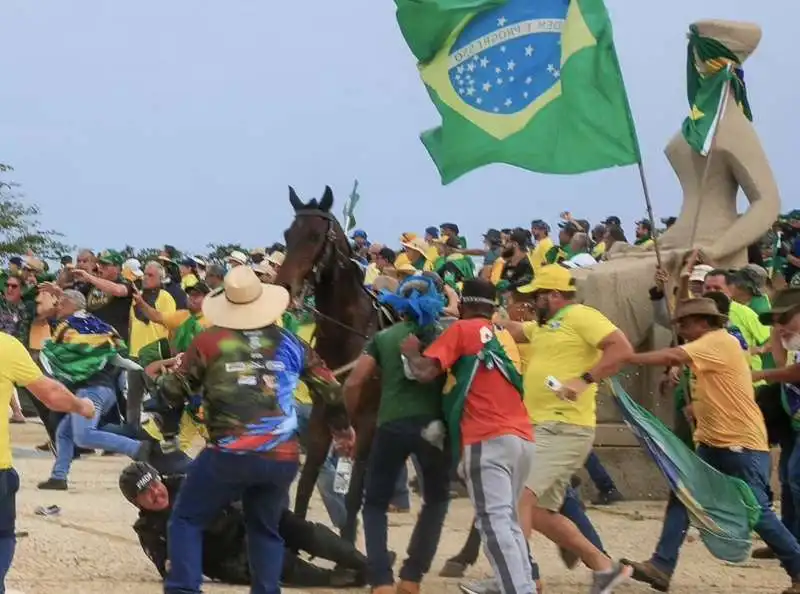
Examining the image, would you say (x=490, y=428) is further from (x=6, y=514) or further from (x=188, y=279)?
(x=188, y=279)

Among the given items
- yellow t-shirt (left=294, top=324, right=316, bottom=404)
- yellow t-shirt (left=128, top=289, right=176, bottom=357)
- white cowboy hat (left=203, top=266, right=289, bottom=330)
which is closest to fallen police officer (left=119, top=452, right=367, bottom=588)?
white cowboy hat (left=203, top=266, right=289, bottom=330)

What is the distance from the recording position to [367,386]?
8883 mm

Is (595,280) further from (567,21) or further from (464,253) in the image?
(464,253)

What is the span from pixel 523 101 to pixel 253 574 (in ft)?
15.1

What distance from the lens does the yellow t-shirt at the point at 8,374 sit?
6500 mm

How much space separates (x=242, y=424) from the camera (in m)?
6.58

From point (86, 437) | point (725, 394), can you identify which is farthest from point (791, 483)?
point (86, 437)

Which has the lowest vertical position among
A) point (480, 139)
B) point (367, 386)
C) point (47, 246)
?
point (47, 246)

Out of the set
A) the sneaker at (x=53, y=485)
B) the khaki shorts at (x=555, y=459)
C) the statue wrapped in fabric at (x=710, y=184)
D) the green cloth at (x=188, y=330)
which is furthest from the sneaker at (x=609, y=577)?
the sneaker at (x=53, y=485)

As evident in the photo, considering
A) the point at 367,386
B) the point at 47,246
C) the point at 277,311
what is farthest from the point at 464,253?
the point at 47,246

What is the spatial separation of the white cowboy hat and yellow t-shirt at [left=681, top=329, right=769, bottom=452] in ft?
8.31

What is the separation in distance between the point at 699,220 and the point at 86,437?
18.7 feet

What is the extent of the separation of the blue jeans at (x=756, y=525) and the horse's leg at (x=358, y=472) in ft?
6.32

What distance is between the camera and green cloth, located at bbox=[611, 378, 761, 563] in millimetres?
7980
